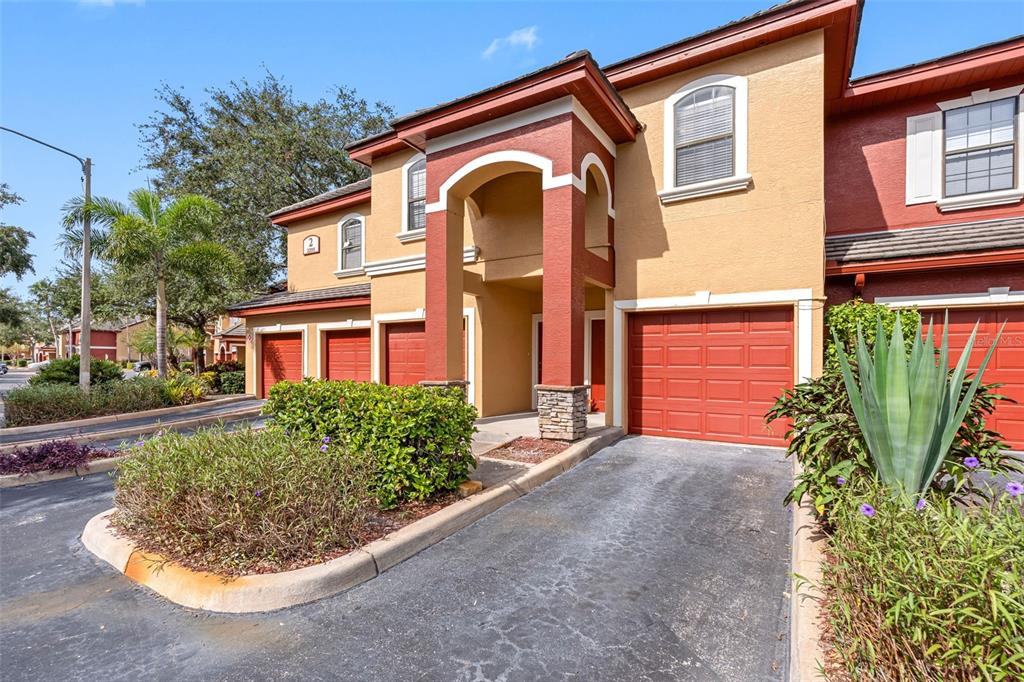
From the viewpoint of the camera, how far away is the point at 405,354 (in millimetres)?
12102

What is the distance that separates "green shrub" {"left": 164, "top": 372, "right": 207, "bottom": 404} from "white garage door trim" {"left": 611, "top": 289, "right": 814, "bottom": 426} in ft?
41.9

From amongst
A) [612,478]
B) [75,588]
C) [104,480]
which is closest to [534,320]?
[612,478]

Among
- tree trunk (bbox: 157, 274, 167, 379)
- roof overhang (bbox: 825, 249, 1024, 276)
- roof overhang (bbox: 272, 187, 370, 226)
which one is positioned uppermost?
roof overhang (bbox: 272, 187, 370, 226)

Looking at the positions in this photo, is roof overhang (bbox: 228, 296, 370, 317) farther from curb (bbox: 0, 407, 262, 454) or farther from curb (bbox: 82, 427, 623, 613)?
curb (bbox: 82, 427, 623, 613)

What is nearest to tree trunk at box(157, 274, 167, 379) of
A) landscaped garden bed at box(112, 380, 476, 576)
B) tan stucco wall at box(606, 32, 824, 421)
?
landscaped garden bed at box(112, 380, 476, 576)

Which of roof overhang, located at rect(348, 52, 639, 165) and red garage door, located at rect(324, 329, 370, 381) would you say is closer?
roof overhang, located at rect(348, 52, 639, 165)

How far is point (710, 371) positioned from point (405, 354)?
7.56 metres

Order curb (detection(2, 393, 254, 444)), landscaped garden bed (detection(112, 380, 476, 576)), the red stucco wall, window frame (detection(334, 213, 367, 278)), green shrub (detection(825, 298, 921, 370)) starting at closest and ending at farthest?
landscaped garden bed (detection(112, 380, 476, 576)), green shrub (detection(825, 298, 921, 370)), the red stucco wall, curb (detection(2, 393, 254, 444)), window frame (detection(334, 213, 367, 278))

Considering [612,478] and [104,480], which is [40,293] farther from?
[612,478]

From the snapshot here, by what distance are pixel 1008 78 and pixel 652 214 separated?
6531 millimetres

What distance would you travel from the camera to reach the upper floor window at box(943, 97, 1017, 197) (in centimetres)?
805

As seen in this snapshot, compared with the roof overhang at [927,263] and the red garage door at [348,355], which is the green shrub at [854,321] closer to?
the roof overhang at [927,263]

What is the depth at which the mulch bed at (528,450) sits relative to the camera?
270 inches

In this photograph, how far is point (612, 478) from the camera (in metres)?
6.31
